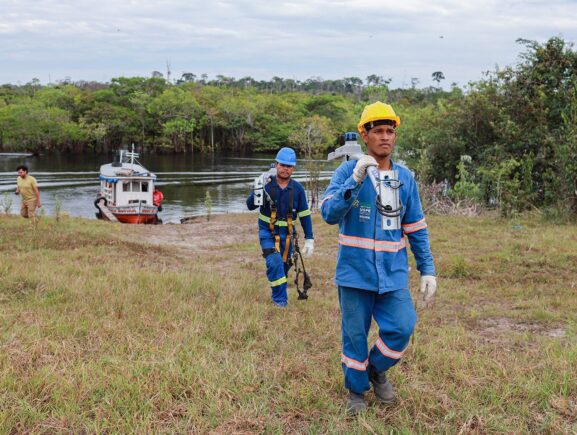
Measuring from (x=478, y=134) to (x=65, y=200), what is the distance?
81.7 ft

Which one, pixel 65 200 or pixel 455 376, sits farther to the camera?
pixel 65 200

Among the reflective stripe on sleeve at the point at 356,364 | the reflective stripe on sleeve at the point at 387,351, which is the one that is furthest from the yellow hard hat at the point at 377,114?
the reflective stripe on sleeve at the point at 356,364

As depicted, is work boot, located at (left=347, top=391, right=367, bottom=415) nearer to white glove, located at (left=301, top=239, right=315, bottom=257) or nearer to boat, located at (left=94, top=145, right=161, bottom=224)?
white glove, located at (left=301, top=239, right=315, bottom=257)

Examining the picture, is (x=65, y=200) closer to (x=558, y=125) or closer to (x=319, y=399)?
(x=558, y=125)

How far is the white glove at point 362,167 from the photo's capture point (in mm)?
3088

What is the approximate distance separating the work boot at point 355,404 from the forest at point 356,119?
37.8ft

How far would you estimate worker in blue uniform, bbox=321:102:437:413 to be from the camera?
329 centimetres

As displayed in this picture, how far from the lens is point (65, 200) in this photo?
32.7m

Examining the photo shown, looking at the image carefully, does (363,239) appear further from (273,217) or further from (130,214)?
(130,214)

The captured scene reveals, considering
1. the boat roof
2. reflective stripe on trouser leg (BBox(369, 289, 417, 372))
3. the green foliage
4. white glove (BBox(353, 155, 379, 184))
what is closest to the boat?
the boat roof

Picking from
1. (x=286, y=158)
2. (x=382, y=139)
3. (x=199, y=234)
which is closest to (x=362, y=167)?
(x=382, y=139)

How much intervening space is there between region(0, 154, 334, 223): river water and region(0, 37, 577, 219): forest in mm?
5151

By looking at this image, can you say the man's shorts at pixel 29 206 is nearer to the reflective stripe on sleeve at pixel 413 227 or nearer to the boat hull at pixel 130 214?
the boat hull at pixel 130 214

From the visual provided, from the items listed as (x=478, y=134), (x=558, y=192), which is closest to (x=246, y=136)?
(x=478, y=134)
